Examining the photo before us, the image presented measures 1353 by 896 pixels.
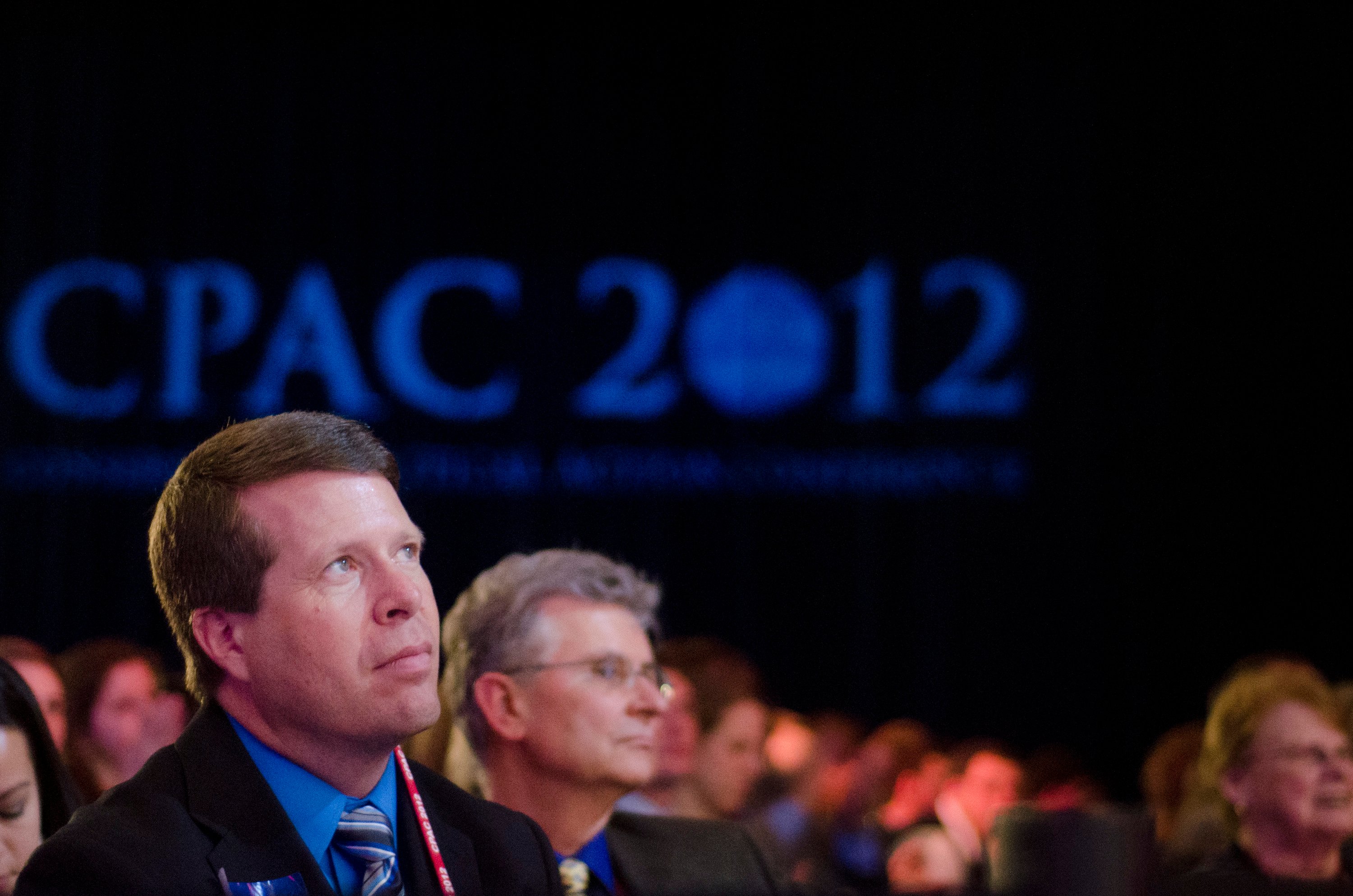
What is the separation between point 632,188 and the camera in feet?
26.0

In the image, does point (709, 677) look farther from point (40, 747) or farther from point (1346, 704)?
point (40, 747)

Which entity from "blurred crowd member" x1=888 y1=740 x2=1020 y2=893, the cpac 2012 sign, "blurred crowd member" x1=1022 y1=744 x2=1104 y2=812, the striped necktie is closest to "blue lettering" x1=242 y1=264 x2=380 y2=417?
the cpac 2012 sign

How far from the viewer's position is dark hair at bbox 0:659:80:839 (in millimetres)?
1837

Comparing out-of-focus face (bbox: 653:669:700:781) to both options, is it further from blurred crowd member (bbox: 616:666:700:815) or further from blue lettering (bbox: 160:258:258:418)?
blue lettering (bbox: 160:258:258:418)

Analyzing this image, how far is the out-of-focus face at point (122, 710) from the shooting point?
3.78 m

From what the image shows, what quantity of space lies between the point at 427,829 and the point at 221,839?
0.73 feet

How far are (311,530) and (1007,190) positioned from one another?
6734mm

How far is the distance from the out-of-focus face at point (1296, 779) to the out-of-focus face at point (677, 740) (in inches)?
55.3

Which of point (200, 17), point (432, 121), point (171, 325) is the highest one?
point (200, 17)

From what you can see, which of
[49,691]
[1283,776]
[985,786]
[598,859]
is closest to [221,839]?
[598,859]

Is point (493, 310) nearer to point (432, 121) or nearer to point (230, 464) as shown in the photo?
point (432, 121)

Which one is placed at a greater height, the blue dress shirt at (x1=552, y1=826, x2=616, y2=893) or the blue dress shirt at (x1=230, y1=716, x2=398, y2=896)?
the blue dress shirt at (x1=230, y1=716, x2=398, y2=896)

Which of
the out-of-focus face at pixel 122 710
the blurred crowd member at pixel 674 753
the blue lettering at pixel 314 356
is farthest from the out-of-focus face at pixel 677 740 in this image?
the blue lettering at pixel 314 356

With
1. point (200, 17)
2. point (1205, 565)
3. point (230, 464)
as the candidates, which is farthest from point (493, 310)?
point (230, 464)
